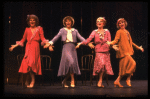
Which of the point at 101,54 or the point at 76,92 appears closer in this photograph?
the point at 76,92

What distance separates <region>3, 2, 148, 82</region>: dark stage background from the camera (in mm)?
6613

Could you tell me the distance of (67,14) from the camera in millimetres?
6926

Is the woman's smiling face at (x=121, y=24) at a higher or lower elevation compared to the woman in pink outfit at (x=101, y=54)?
higher

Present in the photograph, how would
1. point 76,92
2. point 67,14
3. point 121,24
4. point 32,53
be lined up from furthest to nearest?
point 67,14 < point 121,24 < point 32,53 < point 76,92

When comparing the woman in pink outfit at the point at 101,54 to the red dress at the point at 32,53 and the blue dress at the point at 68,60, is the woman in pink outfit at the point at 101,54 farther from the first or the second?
the red dress at the point at 32,53

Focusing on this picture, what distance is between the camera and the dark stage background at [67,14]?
6613mm

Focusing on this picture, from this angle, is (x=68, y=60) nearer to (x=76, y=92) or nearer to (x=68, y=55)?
(x=68, y=55)

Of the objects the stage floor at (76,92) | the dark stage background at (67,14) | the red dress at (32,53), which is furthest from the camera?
the dark stage background at (67,14)

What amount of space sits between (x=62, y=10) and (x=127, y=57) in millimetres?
2522

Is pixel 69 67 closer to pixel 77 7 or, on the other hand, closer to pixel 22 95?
pixel 22 95

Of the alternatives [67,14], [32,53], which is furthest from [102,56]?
[67,14]

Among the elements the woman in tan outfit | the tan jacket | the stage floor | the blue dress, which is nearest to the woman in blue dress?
the blue dress

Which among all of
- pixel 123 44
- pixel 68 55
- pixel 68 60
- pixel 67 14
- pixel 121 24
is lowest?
pixel 68 60

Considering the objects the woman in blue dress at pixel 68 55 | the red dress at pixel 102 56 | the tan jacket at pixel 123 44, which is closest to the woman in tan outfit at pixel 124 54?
the tan jacket at pixel 123 44
